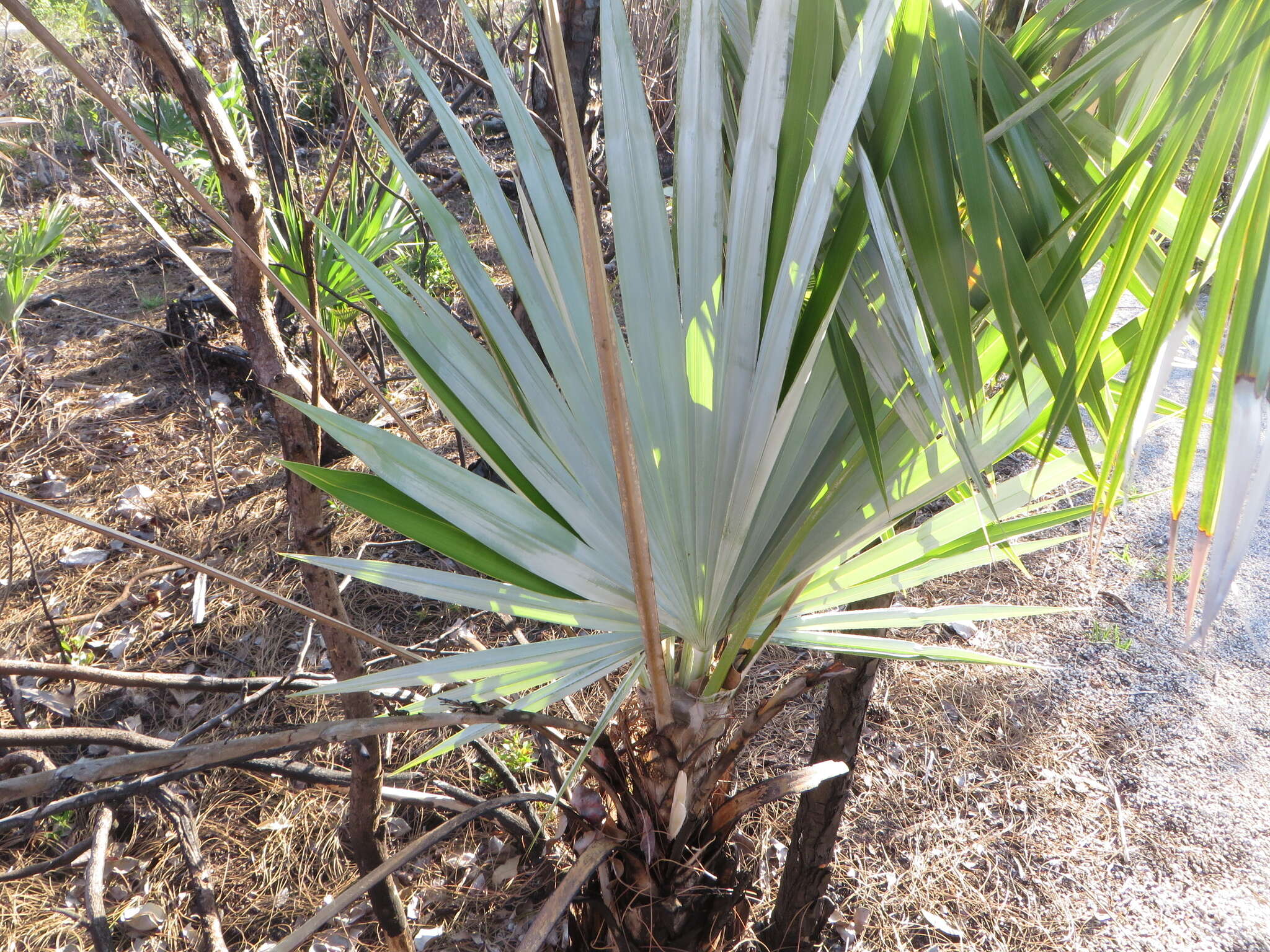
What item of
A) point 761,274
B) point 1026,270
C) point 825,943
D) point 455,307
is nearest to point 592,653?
point 761,274

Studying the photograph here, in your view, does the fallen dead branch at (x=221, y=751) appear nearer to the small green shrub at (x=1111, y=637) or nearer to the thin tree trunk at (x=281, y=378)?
the thin tree trunk at (x=281, y=378)

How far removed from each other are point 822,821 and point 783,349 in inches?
38.5

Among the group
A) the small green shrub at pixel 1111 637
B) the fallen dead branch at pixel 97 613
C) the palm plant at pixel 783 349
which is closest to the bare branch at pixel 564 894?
the palm plant at pixel 783 349

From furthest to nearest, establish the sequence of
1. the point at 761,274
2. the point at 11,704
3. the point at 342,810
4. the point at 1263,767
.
A: the point at 1263,767, the point at 342,810, the point at 11,704, the point at 761,274

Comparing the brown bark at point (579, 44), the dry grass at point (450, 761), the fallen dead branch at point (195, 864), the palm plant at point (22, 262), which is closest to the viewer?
the fallen dead branch at point (195, 864)

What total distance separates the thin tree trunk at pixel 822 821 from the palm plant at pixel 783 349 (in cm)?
35

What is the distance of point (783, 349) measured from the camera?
66 centimetres

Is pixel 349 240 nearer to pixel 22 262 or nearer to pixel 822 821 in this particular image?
pixel 22 262

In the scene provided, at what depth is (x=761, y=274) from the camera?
0.68 metres

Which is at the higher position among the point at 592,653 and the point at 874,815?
the point at 592,653

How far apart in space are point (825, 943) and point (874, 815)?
34cm

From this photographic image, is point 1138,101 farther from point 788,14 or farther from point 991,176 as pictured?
point 788,14

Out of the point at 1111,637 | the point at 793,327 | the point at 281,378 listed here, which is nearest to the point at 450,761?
the point at 281,378

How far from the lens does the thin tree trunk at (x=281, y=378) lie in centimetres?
84
